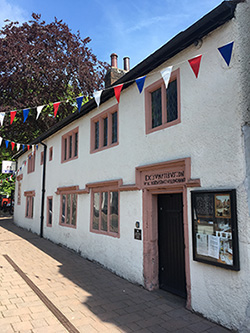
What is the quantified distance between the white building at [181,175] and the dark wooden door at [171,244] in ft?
0.07

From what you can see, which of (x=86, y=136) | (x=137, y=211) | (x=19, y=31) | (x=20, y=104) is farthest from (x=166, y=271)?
(x=19, y=31)

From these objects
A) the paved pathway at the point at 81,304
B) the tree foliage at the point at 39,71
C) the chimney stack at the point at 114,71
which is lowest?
the paved pathway at the point at 81,304

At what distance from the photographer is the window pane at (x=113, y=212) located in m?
7.68

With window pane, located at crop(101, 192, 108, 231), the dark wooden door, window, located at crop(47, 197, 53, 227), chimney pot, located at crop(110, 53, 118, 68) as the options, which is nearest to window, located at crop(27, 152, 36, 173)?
window, located at crop(47, 197, 53, 227)

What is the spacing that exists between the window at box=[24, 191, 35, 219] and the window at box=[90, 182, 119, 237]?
8252 mm

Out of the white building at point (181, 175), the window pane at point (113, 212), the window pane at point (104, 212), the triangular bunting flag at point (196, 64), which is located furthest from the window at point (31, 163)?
the triangular bunting flag at point (196, 64)

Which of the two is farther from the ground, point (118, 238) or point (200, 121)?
point (200, 121)

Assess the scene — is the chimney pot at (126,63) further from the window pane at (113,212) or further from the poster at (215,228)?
the poster at (215,228)

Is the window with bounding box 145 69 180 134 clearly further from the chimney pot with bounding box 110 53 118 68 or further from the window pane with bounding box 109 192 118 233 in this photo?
the chimney pot with bounding box 110 53 118 68

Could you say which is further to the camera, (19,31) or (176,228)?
(19,31)

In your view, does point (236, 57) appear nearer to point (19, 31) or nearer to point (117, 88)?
point (117, 88)

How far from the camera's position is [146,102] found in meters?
6.62

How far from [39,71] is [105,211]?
1304 centimetres

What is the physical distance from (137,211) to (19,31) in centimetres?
1703
